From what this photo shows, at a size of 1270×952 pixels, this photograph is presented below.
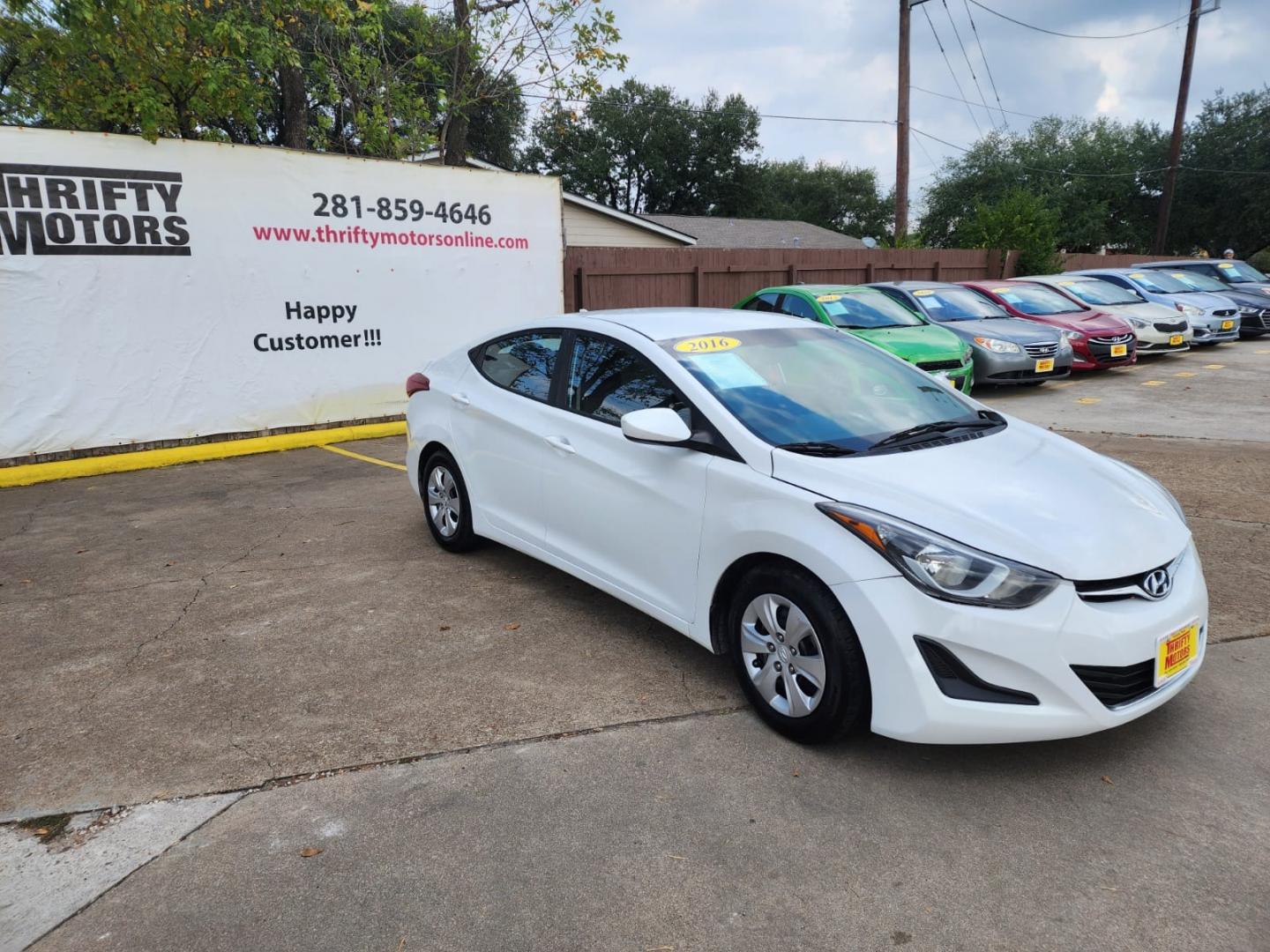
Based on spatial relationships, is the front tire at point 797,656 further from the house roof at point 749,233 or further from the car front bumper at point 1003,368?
the house roof at point 749,233

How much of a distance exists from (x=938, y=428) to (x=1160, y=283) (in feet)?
51.2

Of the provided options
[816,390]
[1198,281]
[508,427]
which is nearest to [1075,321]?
[1198,281]

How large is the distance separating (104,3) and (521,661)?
856 cm

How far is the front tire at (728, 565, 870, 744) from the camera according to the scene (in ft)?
9.65

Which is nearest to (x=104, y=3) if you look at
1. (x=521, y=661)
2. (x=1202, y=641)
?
(x=521, y=661)

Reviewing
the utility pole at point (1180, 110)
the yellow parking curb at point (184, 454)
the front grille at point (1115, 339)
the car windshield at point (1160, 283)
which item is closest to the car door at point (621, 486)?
the yellow parking curb at point (184, 454)

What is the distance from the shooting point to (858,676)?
2924mm

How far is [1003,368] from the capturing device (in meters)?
11.2

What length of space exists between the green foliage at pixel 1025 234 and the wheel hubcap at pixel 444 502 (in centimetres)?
1936

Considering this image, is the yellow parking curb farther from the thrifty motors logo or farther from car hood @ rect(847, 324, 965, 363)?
car hood @ rect(847, 324, 965, 363)

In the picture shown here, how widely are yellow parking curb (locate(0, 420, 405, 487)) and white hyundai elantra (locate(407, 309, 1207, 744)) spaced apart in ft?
17.3

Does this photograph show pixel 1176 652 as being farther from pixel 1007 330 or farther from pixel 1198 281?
pixel 1198 281

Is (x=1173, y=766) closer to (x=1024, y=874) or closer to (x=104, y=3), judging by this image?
(x=1024, y=874)

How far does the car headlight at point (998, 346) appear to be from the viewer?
1125 cm
